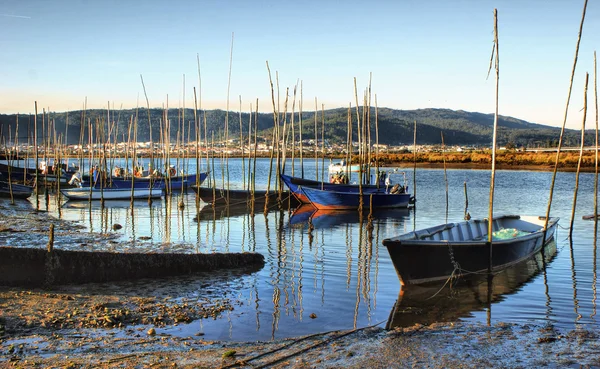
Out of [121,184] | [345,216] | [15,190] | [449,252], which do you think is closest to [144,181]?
[121,184]

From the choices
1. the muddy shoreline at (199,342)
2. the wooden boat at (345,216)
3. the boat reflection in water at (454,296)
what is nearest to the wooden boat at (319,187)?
the wooden boat at (345,216)

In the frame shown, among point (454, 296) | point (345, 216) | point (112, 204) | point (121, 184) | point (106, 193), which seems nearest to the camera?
point (454, 296)

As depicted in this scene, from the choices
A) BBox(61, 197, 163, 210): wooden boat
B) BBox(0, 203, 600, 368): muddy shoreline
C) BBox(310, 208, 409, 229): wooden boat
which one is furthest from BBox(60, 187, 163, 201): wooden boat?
BBox(0, 203, 600, 368): muddy shoreline

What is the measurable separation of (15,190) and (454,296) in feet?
87.2

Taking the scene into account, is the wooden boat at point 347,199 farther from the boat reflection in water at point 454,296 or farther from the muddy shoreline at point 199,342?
the muddy shoreline at point 199,342

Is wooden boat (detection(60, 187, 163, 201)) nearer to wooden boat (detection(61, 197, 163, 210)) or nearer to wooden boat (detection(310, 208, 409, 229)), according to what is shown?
wooden boat (detection(61, 197, 163, 210))

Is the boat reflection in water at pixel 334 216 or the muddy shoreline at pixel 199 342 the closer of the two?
the muddy shoreline at pixel 199 342

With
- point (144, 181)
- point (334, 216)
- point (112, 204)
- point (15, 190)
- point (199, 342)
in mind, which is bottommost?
point (334, 216)

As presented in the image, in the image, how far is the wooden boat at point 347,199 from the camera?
2981 cm

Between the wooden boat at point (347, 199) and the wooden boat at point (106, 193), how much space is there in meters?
8.35

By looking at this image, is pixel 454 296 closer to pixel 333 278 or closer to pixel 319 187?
pixel 333 278

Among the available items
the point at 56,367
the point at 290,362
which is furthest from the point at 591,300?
the point at 56,367

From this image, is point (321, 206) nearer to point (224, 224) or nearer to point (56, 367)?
point (224, 224)

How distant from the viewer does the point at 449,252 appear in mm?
12445
